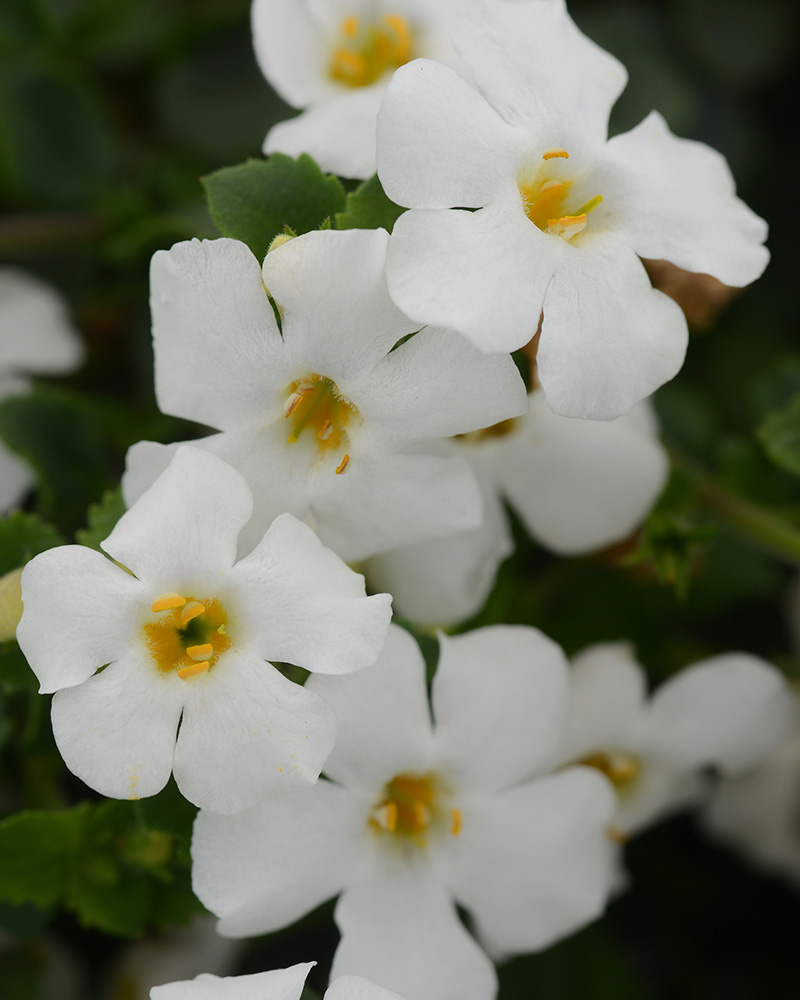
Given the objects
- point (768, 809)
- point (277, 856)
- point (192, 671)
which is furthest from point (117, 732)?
point (768, 809)

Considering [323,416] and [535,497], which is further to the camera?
[535,497]

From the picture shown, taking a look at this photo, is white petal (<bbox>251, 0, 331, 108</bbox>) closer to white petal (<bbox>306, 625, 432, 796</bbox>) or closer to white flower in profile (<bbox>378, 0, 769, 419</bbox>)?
white flower in profile (<bbox>378, 0, 769, 419</bbox>)

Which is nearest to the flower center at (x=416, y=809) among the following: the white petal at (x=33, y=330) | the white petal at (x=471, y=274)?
the white petal at (x=471, y=274)

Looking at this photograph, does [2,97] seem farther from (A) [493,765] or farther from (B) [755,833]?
(B) [755,833]

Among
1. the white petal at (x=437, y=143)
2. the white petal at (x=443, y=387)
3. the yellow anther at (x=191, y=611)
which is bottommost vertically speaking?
the yellow anther at (x=191, y=611)

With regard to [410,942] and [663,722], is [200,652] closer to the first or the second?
[410,942]

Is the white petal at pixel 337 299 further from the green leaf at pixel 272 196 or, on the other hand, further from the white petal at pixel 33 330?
the white petal at pixel 33 330
